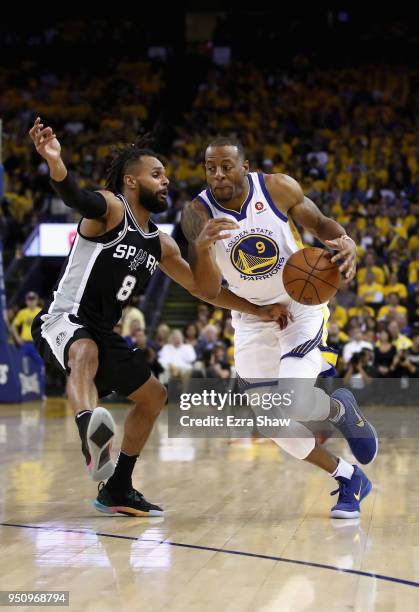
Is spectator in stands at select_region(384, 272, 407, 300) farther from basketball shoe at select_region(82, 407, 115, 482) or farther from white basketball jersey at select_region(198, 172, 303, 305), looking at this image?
basketball shoe at select_region(82, 407, 115, 482)

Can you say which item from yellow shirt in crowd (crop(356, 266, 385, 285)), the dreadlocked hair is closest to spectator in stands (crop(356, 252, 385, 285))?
yellow shirt in crowd (crop(356, 266, 385, 285))

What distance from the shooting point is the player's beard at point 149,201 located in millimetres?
5613

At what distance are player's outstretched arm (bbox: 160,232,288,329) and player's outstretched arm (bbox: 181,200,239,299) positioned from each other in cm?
8

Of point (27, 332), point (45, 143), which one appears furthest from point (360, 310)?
point (45, 143)

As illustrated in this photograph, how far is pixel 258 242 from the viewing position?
19.4 feet

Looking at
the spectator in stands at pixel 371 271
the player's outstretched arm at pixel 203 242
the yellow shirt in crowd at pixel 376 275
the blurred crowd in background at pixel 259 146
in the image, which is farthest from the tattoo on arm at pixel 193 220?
the yellow shirt in crowd at pixel 376 275

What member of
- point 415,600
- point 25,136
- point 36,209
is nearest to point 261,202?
point 415,600

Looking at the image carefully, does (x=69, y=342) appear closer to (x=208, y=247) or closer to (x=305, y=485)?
(x=208, y=247)

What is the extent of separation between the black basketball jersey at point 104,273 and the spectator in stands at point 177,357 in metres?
8.82

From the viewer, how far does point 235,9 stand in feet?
86.0

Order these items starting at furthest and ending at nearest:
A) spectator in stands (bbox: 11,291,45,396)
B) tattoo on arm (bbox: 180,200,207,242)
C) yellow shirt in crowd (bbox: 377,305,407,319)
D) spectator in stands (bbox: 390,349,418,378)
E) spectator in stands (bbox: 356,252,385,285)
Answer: spectator in stands (bbox: 356,252,385,285) < spectator in stands (bbox: 11,291,45,396) < yellow shirt in crowd (bbox: 377,305,407,319) < spectator in stands (bbox: 390,349,418,378) < tattoo on arm (bbox: 180,200,207,242)

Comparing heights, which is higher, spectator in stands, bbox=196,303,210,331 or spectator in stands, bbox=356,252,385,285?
spectator in stands, bbox=356,252,385,285

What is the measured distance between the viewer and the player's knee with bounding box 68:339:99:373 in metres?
5.24

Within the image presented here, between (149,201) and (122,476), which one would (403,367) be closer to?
(122,476)
